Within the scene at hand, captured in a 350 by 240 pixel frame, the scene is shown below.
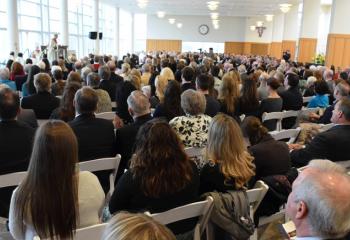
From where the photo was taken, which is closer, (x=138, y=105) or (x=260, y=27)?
(x=138, y=105)

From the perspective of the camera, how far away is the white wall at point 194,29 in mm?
34156

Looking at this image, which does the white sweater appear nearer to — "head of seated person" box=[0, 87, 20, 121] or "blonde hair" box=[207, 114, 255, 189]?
"blonde hair" box=[207, 114, 255, 189]

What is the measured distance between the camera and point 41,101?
5191 millimetres

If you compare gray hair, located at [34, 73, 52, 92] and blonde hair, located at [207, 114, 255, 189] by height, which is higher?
gray hair, located at [34, 73, 52, 92]

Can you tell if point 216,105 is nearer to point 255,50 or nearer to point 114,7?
point 114,7

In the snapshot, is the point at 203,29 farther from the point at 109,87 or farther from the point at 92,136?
the point at 92,136

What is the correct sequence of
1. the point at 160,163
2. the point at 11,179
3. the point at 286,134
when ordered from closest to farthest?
the point at 160,163, the point at 11,179, the point at 286,134

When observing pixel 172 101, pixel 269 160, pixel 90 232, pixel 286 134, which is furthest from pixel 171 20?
pixel 90 232

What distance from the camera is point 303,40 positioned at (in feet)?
59.6

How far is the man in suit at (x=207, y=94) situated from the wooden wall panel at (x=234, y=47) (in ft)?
97.2

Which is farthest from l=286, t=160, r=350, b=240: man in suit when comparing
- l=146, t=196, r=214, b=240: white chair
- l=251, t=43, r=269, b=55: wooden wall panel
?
l=251, t=43, r=269, b=55: wooden wall panel

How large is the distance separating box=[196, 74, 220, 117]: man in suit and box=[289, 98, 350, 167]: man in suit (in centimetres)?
173

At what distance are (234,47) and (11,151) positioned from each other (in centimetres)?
3311

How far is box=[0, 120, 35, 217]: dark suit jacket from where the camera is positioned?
2.99 metres
